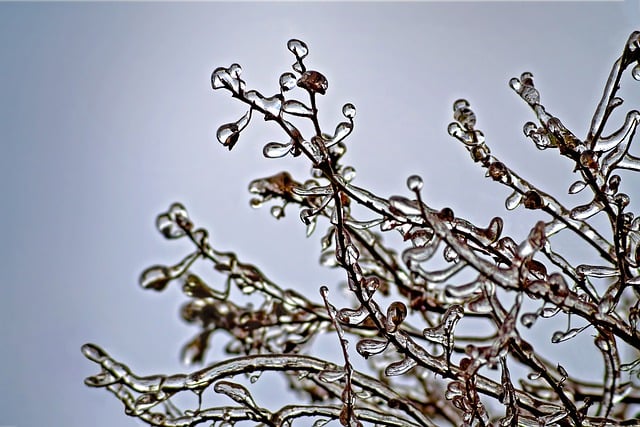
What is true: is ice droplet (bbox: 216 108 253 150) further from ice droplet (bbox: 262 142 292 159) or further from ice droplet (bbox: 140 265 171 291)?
ice droplet (bbox: 140 265 171 291)

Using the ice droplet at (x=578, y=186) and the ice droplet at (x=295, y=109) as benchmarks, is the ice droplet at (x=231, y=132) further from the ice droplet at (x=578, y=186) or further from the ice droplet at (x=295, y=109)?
the ice droplet at (x=578, y=186)

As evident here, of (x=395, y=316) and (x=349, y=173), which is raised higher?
(x=349, y=173)

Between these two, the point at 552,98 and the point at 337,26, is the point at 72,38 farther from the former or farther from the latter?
the point at 552,98

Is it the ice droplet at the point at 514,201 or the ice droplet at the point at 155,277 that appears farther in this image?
the ice droplet at the point at 155,277

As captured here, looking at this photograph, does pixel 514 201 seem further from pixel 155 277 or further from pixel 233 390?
pixel 155 277

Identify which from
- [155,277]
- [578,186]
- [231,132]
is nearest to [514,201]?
[578,186]

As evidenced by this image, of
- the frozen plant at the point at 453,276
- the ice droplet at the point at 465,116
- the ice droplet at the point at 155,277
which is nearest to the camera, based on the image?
the frozen plant at the point at 453,276

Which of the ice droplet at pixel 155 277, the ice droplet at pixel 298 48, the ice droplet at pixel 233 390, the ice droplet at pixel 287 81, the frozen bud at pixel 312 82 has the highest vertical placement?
the ice droplet at pixel 155 277

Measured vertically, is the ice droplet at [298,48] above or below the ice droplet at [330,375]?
above

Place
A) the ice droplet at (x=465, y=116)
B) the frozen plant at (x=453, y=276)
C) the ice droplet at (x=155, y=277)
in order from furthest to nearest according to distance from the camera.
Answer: the ice droplet at (x=155, y=277) → the ice droplet at (x=465, y=116) → the frozen plant at (x=453, y=276)

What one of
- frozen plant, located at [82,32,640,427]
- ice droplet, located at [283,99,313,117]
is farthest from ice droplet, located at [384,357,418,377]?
ice droplet, located at [283,99,313,117]

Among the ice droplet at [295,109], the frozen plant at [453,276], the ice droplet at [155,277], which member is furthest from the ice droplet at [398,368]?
the ice droplet at [155,277]

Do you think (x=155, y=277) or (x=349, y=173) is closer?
(x=349, y=173)

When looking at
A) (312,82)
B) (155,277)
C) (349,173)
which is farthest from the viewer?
(155,277)
